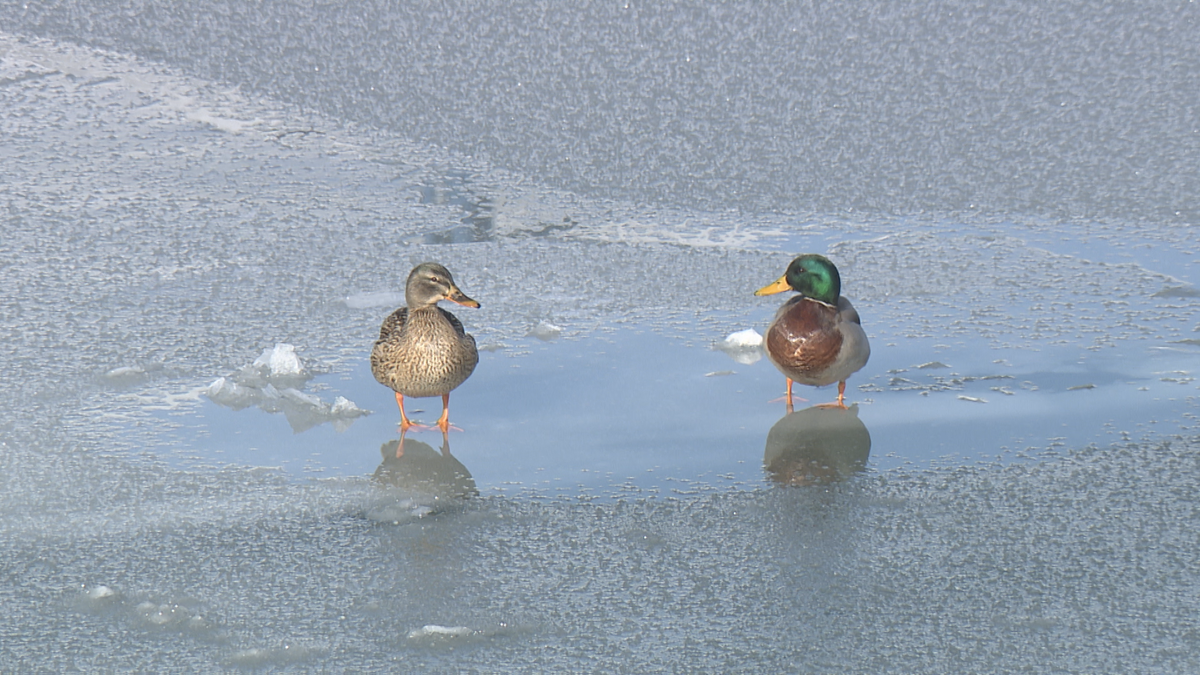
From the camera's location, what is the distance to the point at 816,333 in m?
3.72

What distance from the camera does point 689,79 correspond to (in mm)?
6391

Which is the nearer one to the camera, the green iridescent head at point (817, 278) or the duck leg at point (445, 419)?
the duck leg at point (445, 419)

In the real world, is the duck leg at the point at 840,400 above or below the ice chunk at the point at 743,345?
below

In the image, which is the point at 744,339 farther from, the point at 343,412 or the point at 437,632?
the point at 437,632

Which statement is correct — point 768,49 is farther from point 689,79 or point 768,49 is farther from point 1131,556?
point 1131,556

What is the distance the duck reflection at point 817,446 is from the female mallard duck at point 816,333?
0.11 m

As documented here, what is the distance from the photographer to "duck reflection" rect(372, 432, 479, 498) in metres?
3.33

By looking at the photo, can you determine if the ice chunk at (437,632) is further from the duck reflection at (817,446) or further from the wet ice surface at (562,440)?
the duck reflection at (817,446)

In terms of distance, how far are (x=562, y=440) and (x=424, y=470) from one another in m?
0.42

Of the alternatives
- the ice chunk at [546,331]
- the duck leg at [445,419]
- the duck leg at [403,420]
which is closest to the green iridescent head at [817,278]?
the ice chunk at [546,331]

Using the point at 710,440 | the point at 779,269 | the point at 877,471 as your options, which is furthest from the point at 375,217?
the point at 877,471

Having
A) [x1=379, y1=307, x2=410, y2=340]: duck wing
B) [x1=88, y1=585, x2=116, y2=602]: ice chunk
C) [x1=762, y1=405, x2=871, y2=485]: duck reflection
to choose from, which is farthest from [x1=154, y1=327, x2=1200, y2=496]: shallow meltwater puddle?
[x1=88, y1=585, x2=116, y2=602]: ice chunk

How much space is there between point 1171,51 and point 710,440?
13.6ft

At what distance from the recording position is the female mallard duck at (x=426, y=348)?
12.1 feet
